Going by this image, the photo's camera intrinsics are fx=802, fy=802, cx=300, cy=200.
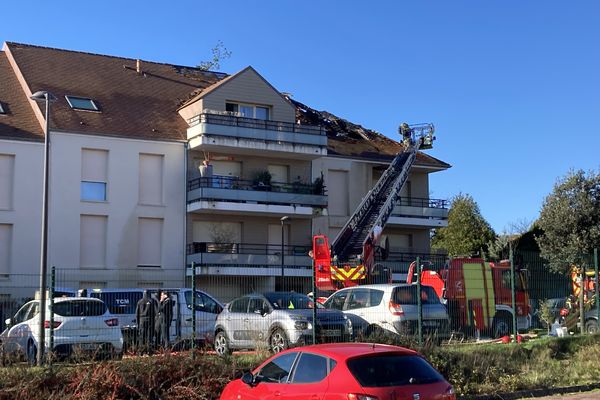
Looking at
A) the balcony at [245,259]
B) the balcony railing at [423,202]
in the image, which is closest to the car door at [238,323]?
the balcony at [245,259]

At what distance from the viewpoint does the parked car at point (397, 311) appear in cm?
1825

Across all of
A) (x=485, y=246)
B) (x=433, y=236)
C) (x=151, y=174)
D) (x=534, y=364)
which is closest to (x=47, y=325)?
(x=534, y=364)

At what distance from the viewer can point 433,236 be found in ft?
201

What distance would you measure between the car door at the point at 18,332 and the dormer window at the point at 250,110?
73.7 feet

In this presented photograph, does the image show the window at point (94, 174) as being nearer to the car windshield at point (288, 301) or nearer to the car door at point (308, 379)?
the car windshield at point (288, 301)

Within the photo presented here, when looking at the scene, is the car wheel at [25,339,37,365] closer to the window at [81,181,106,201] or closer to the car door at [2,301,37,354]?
the car door at [2,301,37,354]

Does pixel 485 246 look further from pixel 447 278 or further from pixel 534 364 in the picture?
pixel 534 364

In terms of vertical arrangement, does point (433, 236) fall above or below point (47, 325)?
above

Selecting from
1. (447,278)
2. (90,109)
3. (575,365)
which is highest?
(90,109)

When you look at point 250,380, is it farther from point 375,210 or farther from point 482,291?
point 375,210

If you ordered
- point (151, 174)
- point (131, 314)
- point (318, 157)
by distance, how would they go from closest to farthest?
1. point (131, 314)
2. point (151, 174)
3. point (318, 157)

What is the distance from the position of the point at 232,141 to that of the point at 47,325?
21910mm

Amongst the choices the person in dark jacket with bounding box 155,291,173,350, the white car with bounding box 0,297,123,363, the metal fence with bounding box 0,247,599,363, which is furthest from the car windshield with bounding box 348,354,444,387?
the person in dark jacket with bounding box 155,291,173,350

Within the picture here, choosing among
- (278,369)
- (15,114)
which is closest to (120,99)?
(15,114)
